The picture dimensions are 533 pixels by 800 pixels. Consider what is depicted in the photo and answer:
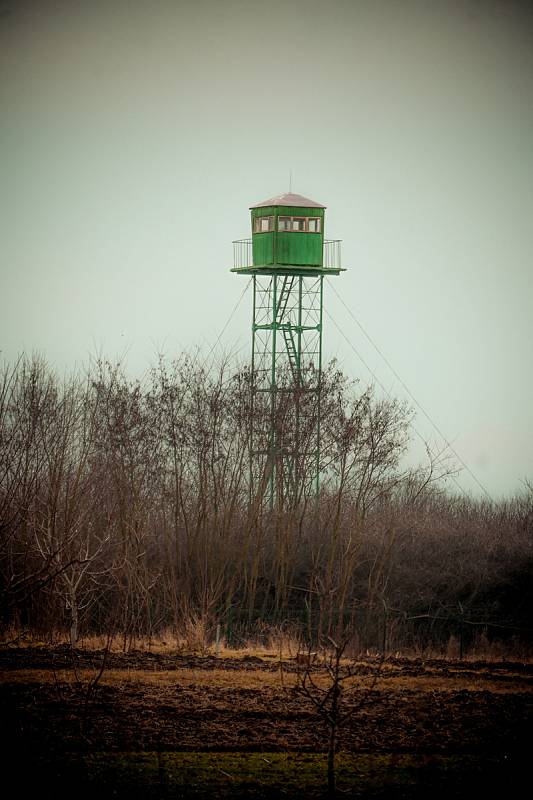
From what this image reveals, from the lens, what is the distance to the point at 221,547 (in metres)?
31.5

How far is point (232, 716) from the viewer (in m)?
15.2

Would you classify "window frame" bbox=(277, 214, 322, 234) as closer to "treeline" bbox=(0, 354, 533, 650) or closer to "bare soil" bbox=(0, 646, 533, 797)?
"treeline" bbox=(0, 354, 533, 650)

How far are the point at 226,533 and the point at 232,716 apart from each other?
16.9 meters

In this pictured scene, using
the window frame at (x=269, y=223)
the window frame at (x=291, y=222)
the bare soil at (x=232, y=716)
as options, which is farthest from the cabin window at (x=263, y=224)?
the bare soil at (x=232, y=716)

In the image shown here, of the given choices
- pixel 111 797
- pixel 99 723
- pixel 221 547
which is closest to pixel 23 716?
pixel 99 723

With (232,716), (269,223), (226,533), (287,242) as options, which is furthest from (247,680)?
(269,223)

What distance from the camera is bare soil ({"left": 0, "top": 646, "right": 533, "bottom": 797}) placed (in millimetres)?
12914

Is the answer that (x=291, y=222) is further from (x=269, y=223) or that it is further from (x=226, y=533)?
(x=226, y=533)

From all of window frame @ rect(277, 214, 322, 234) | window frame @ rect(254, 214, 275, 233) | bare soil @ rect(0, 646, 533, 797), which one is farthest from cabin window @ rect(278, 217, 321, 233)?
bare soil @ rect(0, 646, 533, 797)

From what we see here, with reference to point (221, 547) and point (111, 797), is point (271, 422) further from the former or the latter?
point (111, 797)

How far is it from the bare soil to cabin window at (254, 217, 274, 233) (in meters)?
19.0

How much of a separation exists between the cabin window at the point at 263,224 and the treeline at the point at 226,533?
5716 millimetres

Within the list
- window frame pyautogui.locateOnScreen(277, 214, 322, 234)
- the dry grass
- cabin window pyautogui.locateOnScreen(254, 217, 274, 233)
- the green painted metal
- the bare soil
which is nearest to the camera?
the bare soil

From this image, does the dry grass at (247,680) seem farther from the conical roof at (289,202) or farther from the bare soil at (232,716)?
the conical roof at (289,202)
